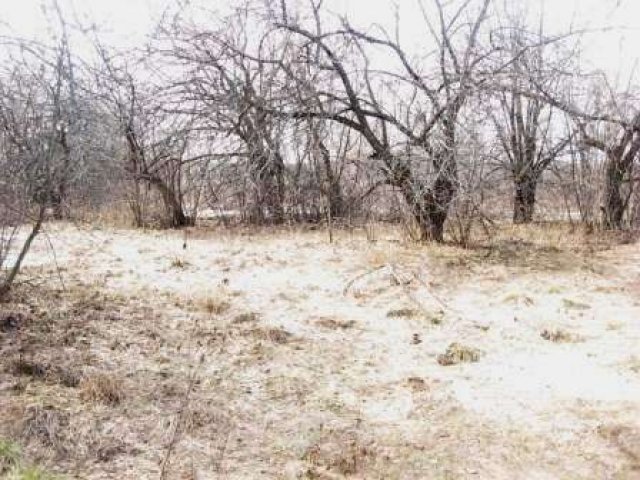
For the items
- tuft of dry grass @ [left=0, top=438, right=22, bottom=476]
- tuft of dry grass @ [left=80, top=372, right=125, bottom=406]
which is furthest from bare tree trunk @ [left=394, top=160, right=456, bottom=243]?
tuft of dry grass @ [left=0, top=438, right=22, bottom=476]

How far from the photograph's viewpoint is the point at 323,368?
4125 millimetres

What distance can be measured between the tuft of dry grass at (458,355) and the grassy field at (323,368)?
0.01m

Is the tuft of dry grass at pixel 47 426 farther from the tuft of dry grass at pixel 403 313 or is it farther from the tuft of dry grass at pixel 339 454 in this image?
the tuft of dry grass at pixel 403 313

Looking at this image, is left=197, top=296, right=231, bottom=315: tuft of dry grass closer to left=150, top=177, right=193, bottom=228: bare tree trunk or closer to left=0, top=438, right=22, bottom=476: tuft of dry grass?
left=0, top=438, right=22, bottom=476: tuft of dry grass

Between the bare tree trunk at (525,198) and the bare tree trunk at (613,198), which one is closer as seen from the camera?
the bare tree trunk at (613,198)

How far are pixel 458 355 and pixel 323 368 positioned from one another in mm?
855

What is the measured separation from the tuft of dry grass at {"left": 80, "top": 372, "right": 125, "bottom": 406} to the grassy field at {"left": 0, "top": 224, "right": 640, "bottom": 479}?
1 centimetres

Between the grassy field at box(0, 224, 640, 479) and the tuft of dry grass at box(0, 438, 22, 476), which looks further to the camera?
the grassy field at box(0, 224, 640, 479)

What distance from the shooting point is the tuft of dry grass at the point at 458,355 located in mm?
4219

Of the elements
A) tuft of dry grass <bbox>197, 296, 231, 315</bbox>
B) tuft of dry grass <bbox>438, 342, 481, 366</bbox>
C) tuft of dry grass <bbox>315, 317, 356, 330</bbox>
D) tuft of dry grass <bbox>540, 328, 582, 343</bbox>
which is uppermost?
tuft of dry grass <bbox>197, 296, 231, 315</bbox>

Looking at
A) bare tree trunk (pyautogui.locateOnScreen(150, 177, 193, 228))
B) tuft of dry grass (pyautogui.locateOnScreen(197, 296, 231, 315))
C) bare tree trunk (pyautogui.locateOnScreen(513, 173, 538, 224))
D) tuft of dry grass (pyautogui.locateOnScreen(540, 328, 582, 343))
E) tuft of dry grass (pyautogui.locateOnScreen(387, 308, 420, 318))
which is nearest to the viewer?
tuft of dry grass (pyautogui.locateOnScreen(540, 328, 582, 343))

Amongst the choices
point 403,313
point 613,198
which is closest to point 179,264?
point 403,313

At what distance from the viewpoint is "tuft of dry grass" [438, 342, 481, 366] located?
13.8 feet

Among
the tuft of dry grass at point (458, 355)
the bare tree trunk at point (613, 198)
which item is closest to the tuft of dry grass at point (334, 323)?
the tuft of dry grass at point (458, 355)
